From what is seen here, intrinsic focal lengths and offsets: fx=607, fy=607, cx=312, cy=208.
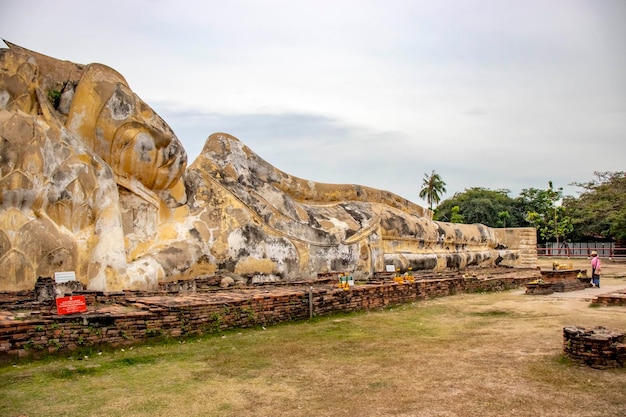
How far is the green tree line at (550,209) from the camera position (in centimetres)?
2933

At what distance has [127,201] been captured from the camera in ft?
32.2

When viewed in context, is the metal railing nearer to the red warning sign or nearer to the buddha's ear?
the buddha's ear

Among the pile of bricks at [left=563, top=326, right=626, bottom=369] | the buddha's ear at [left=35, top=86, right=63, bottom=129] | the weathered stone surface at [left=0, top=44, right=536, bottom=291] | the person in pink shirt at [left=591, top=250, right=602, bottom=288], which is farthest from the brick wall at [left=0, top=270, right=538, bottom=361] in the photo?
the person in pink shirt at [left=591, top=250, right=602, bottom=288]

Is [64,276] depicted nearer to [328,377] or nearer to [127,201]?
[127,201]

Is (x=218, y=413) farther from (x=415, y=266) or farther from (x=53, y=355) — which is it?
(x=415, y=266)

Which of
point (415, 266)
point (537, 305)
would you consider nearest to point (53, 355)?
point (537, 305)

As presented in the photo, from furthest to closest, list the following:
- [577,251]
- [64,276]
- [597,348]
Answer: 1. [577,251]
2. [64,276]
3. [597,348]

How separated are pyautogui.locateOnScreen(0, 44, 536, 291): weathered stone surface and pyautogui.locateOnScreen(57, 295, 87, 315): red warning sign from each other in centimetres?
205

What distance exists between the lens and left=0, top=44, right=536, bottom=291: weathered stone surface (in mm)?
8203

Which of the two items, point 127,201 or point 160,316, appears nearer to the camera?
point 160,316

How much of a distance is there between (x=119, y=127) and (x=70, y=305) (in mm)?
4229

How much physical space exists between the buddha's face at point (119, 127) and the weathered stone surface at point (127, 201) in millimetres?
16

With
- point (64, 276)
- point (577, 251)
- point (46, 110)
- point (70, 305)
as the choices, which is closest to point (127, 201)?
point (46, 110)

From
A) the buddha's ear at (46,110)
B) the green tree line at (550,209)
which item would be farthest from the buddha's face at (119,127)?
the green tree line at (550,209)
